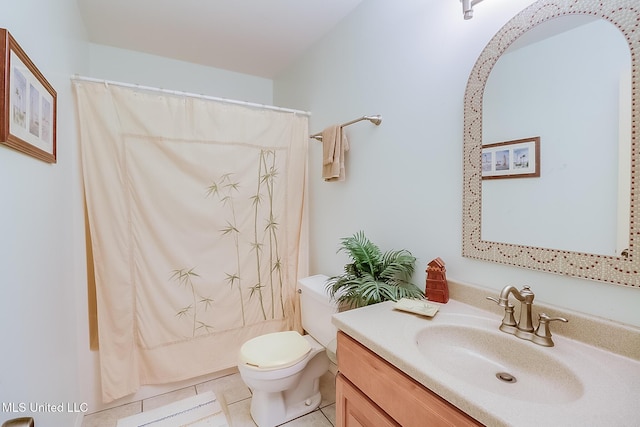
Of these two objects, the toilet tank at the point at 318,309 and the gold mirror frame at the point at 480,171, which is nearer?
the gold mirror frame at the point at 480,171

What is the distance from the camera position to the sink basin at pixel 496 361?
795 mm

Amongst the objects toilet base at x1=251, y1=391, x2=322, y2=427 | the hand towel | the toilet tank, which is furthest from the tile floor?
the hand towel

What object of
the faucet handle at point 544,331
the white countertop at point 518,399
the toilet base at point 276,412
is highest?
the faucet handle at point 544,331

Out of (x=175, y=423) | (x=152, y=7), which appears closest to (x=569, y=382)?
(x=175, y=423)

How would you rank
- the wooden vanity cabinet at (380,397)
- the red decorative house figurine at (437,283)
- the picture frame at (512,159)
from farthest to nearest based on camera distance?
the red decorative house figurine at (437,283)
the picture frame at (512,159)
the wooden vanity cabinet at (380,397)

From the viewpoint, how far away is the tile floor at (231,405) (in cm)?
168

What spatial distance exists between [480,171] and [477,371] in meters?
0.73

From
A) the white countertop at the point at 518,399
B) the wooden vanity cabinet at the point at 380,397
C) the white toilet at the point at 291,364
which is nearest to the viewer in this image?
the white countertop at the point at 518,399

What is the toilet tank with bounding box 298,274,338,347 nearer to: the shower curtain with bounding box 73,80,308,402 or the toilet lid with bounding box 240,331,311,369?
the toilet lid with bounding box 240,331,311,369

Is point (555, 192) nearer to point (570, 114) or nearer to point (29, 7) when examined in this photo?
point (570, 114)

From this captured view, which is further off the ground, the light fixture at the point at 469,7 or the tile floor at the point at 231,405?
the light fixture at the point at 469,7

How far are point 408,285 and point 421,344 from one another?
503mm
